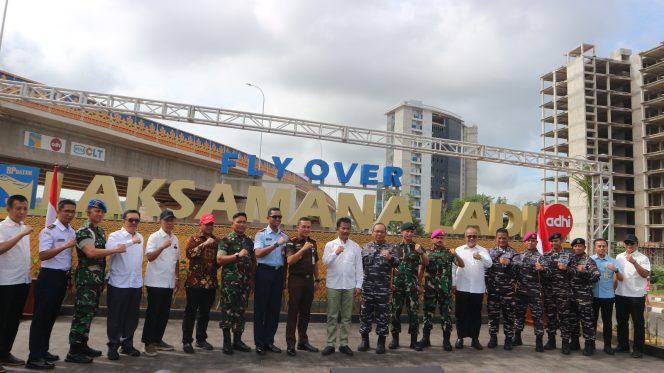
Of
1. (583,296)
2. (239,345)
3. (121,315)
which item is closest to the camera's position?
(121,315)

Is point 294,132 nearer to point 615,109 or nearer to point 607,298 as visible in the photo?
point 607,298

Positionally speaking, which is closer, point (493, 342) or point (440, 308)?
point (440, 308)

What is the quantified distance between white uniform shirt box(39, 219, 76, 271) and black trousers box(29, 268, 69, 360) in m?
0.06

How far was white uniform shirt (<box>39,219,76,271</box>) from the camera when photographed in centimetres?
423

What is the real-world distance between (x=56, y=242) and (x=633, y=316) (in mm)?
7076

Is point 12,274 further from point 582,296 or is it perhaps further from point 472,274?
point 582,296

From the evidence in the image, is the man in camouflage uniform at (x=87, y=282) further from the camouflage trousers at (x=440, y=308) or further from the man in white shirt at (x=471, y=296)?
the man in white shirt at (x=471, y=296)

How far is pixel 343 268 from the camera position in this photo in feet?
17.5

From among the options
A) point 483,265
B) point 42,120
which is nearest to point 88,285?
point 483,265

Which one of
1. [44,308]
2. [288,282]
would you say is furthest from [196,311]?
[44,308]

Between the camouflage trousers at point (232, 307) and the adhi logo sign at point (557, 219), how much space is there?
6.84 m

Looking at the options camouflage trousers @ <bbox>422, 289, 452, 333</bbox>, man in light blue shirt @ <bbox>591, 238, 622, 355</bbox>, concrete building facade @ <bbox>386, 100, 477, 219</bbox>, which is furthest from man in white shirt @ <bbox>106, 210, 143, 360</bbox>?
concrete building facade @ <bbox>386, 100, 477, 219</bbox>

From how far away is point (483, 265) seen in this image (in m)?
5.90

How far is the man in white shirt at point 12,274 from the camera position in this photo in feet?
13.1
